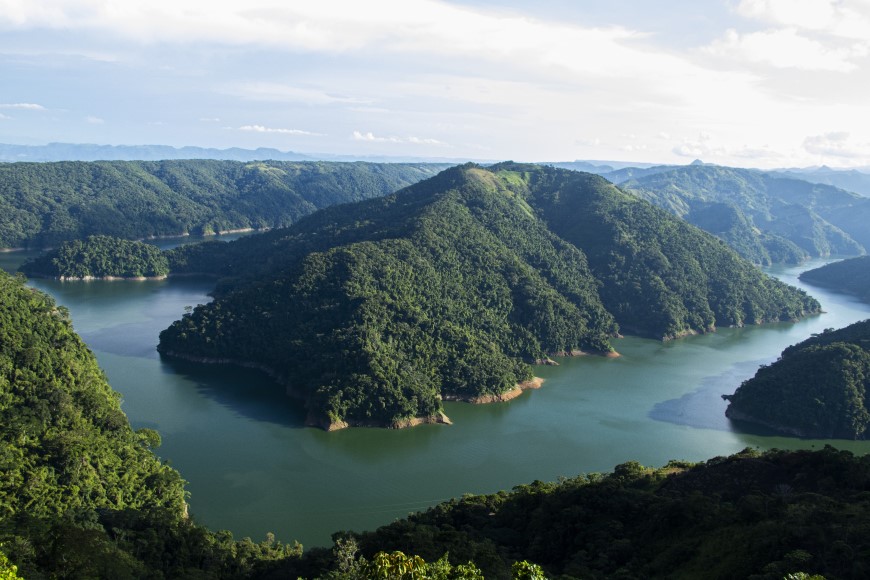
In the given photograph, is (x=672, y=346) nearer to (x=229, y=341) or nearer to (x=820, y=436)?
(x=820, y=436)

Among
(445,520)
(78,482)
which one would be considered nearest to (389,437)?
(445,520)

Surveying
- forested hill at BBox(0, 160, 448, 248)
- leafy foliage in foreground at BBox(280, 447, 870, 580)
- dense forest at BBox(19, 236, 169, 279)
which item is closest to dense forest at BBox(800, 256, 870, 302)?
leafy foliage in foreground at BBox(280, 447, 870, 580)

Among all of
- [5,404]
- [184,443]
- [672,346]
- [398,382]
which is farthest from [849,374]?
[5,404]

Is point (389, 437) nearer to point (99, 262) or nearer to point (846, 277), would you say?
point (99, 262)

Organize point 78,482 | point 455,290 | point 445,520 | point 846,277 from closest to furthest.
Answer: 1. point 445,520
2. point 78,482
3. point 455,290
4. point 846,277

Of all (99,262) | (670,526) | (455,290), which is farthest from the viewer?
(99,262)

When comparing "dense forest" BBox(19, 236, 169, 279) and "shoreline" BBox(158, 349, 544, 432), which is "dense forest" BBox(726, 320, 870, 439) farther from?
"dense forest" BBox(19, 236, 169, 279)
